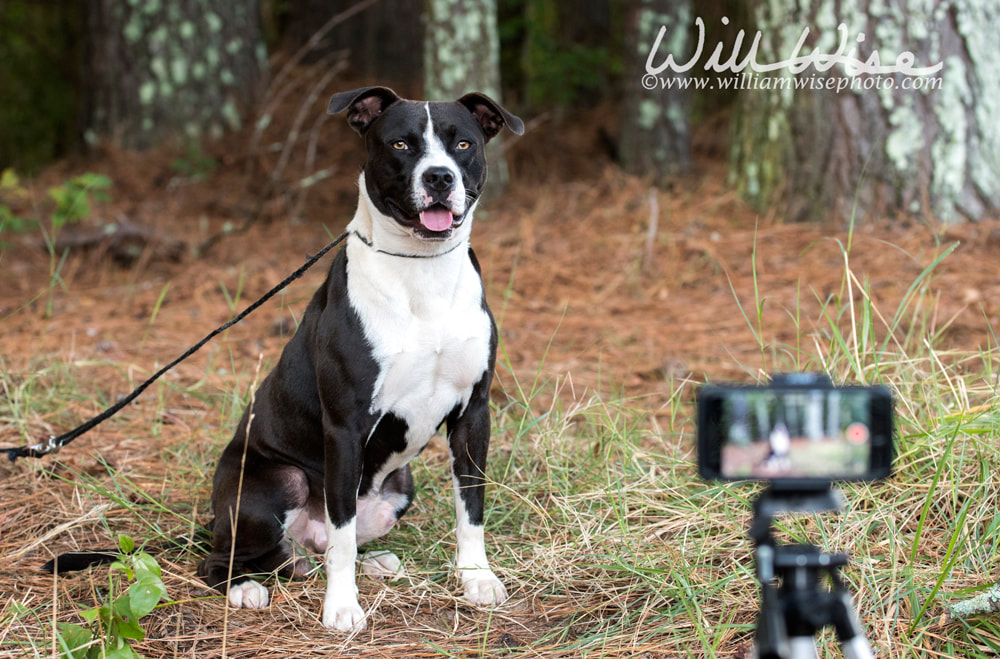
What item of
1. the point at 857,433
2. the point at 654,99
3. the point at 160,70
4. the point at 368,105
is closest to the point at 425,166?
the point at 368,105

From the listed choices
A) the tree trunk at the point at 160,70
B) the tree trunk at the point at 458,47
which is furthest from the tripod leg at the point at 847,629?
the tree trunk at the point at 160,70

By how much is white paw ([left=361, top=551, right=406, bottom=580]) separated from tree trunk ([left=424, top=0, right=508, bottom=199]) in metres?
3.93

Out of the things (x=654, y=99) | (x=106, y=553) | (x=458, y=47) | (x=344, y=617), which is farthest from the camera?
(x=654, y=99)

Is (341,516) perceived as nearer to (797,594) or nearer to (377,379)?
(377,379)

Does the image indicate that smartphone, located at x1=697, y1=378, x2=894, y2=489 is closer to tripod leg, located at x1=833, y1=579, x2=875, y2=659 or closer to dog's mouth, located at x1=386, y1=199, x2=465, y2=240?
tripod leg, located at x1=833, y1=579, x2=875, y2=659

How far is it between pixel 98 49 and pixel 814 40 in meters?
5.49

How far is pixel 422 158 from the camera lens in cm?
272

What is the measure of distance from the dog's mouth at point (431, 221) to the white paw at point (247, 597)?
47.2 inches

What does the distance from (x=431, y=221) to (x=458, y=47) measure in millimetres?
3948

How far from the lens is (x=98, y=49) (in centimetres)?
742

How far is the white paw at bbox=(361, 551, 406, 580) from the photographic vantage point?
2.97 meters

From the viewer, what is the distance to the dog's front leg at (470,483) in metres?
2.88

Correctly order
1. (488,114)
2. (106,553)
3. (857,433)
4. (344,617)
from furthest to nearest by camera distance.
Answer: (488,114)
(106,553)
(344,617)
(857,433)

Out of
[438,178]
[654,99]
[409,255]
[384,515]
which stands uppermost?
[654,99]
